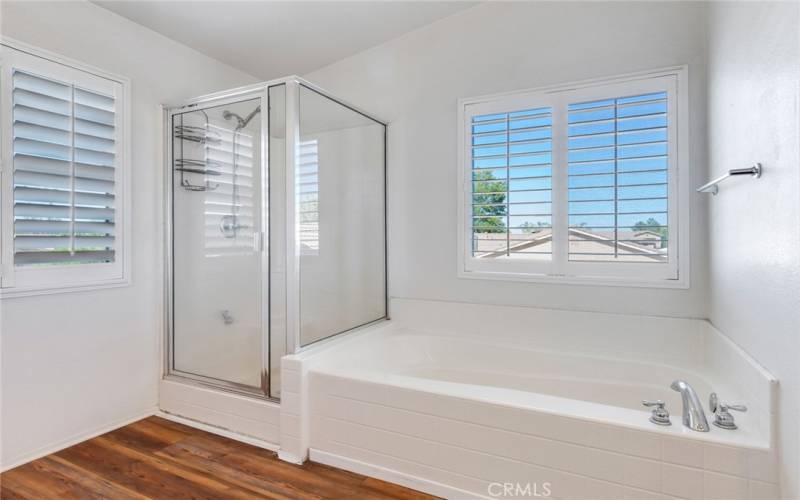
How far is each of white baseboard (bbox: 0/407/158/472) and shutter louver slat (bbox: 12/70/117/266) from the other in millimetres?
959

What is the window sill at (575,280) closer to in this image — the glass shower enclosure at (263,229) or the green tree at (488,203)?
the green tree at (488,203)

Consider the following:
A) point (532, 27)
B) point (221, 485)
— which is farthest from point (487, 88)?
point (221, 485)

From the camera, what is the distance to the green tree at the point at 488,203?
276 cm

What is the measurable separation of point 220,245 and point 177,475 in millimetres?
1265

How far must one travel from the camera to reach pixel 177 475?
Result: 198 centimetres

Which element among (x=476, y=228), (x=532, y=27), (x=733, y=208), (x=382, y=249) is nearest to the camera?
(x=733, y=208)

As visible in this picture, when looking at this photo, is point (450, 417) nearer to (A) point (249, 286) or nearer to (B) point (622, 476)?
(B) point (622, 476)

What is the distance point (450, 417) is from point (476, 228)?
139 centimetres

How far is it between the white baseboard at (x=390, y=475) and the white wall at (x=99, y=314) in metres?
1.32

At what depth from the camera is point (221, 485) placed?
1.90 m

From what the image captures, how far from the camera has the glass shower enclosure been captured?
2318 millimetres

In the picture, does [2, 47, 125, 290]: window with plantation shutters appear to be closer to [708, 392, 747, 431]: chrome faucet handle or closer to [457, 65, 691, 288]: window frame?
[457, 65, 691, 288]: window frame
